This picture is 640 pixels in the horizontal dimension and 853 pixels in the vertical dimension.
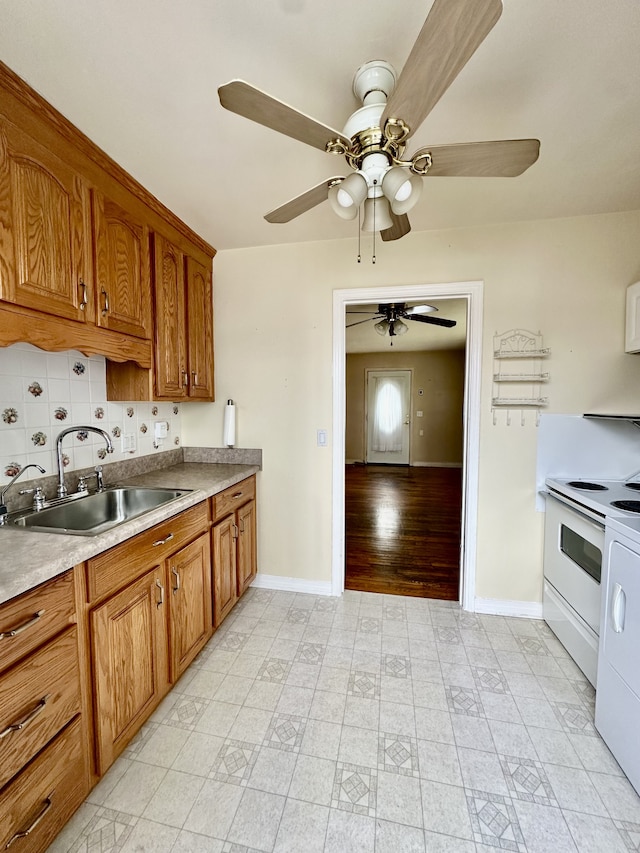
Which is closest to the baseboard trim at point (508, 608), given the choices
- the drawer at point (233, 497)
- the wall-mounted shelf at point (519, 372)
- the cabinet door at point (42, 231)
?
the wall-mounted shelf at point (519, 372)

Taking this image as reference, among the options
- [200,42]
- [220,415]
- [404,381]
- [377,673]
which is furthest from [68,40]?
[404,381]

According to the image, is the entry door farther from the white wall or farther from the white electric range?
the white electric range

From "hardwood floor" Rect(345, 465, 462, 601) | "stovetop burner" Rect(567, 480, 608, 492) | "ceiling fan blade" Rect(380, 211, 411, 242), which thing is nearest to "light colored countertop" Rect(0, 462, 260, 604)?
"ceiling fan blade" Rect(380, 211, 411, 242)

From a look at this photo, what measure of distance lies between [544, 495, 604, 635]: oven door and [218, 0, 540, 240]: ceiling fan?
156 cm

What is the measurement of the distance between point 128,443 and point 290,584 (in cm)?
147

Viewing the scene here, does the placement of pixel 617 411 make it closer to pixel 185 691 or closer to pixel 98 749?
pixel 185 691

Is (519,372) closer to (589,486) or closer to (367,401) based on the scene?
(589,486)

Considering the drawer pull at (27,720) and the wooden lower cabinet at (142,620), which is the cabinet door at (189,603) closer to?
the wooden lower cabinet at (142,620)

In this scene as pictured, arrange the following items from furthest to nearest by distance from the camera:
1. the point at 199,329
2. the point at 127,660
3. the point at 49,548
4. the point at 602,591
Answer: the point at 199,329 → the point at 602,591 → the point at 127,660 → the point at 49,548

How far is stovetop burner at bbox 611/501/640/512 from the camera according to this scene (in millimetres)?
1540

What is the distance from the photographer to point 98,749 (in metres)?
1.20

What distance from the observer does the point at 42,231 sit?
128cm

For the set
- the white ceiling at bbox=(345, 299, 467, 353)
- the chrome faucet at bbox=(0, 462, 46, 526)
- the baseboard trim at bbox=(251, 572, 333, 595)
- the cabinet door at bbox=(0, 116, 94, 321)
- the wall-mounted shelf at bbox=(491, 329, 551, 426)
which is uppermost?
the white ceiling at bbox=(345, 299, 467, 353)

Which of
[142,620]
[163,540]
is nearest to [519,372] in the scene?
[163,540]
